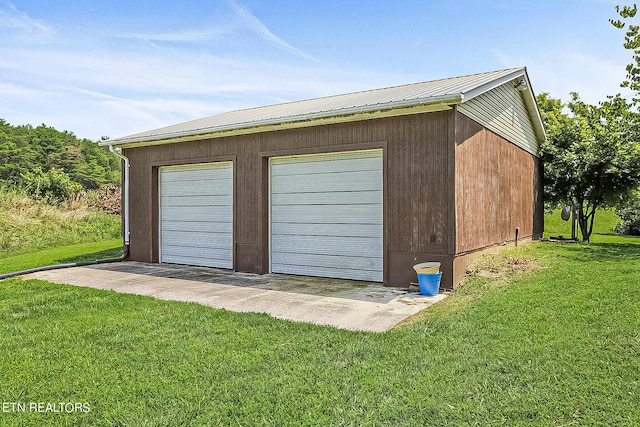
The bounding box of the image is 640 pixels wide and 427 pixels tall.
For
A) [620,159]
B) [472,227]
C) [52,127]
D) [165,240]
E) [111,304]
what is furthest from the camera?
[52,127]

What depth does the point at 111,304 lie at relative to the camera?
5391 millimetres

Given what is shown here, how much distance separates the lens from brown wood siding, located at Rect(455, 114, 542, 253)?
6.49 metres

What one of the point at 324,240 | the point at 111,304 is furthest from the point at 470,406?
the point at 324,240

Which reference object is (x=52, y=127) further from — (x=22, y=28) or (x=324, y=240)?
(x=324, y=240)

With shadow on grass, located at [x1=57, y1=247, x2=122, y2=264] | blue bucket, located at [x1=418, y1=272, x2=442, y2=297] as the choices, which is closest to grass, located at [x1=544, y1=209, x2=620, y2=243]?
blue bucket, located at [x1=418, y1=272, x2=442, y2=297]

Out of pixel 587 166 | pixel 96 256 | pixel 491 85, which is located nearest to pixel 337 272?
pixel 491 85

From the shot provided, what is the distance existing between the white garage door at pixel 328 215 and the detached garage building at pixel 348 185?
0.02 m

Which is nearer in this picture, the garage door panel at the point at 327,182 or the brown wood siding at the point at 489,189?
the brown wood siding at the point at 489,189

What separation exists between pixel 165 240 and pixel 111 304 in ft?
14.8

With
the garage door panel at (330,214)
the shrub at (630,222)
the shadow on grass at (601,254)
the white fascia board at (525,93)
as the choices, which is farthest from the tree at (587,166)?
the garage door panel at (330,214)

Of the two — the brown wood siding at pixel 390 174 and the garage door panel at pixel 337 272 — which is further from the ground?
the brown wood siding at pixel 390 174

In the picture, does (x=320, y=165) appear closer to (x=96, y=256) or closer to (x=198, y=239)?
(x=198, y=239)

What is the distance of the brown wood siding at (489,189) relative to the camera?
255 inches

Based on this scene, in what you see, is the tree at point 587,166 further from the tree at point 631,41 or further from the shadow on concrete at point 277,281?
the shadow on concrete at point 277,281
